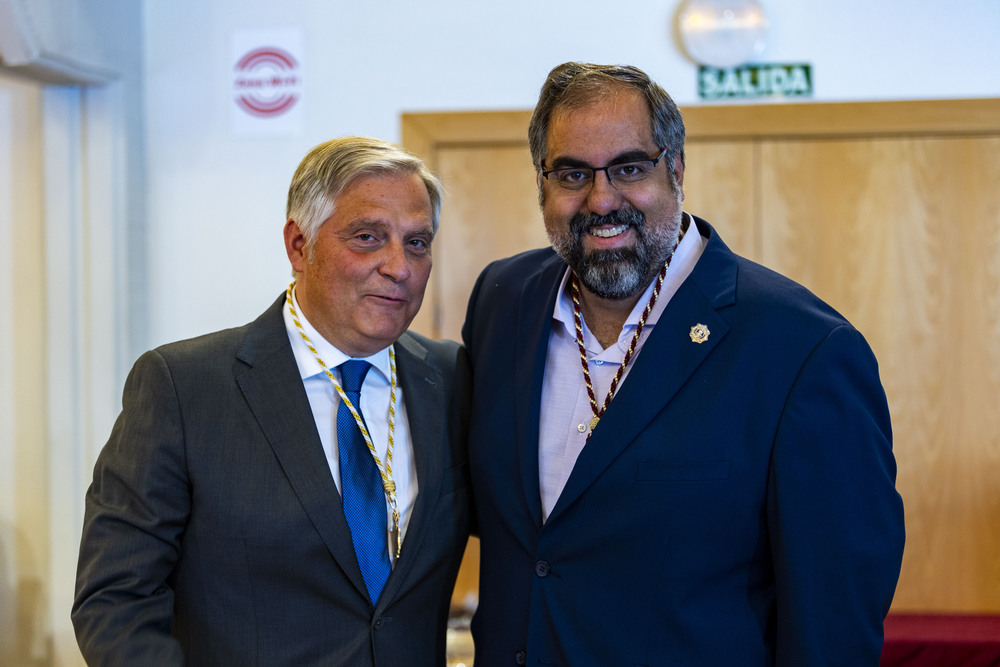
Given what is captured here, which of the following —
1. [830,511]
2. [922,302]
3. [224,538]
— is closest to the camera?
[830,511]

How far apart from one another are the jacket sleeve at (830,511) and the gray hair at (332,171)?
0.81m

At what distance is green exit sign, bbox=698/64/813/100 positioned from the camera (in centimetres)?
305

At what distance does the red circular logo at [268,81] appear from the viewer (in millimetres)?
3203

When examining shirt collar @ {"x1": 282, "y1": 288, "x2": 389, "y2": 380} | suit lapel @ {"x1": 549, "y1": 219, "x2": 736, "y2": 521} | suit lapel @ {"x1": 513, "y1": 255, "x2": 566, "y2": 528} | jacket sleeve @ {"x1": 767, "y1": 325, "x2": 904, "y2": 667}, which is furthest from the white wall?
jacket sleeve @ {"x1": 767, "y1": 325, "x2": 904, "y2": 667}

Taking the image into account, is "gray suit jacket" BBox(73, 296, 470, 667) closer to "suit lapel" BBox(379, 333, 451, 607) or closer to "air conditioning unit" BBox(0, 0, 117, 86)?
"suit lapel" BBox(379, 333, 451, 607)

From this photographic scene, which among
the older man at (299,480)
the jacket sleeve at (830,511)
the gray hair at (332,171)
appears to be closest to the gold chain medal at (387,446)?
the older man at (299,480)

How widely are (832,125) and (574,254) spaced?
193cm

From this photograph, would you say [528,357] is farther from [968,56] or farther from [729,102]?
[968,56]

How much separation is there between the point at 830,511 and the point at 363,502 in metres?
0.78

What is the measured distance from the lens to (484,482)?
1648 millimetres

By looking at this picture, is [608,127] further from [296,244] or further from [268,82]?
[268,82]

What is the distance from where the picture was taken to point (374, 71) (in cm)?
320

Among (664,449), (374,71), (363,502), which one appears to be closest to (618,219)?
(664,449)

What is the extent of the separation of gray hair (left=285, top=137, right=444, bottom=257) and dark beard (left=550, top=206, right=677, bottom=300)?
33 cm
